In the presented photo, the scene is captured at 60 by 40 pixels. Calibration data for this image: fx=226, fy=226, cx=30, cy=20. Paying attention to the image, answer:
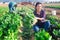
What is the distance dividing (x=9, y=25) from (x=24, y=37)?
671 mm

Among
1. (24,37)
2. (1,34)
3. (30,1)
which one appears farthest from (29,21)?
(30,1)

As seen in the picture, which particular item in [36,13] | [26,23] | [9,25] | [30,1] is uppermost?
[36,13]

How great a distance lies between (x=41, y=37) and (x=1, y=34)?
1.88 meters

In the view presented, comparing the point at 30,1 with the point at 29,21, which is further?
the point at 30,1

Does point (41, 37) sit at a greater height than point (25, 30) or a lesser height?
greater

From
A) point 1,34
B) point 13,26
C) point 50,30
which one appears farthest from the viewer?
point 50,30

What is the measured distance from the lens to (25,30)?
7531mm

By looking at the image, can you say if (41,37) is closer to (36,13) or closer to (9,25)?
(36,13)

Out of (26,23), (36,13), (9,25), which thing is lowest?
(26,23)

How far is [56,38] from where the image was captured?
19.4 ft

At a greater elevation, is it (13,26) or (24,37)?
(13,26)

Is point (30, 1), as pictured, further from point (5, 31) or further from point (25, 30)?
point (5, 31)

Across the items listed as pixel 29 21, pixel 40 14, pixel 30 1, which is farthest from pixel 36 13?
pixel 30 1

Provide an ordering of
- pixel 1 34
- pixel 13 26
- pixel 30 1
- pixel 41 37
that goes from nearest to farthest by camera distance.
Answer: pixel 41 37 < pixel 1 34 < pixel 13 26 < pixel 30 1
